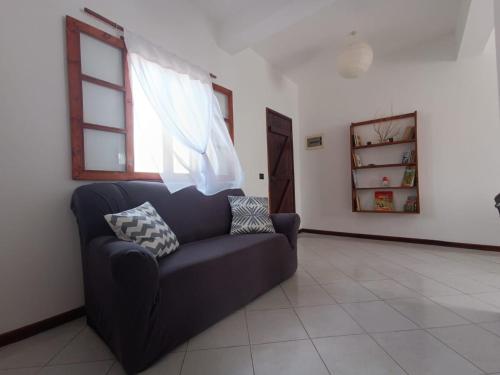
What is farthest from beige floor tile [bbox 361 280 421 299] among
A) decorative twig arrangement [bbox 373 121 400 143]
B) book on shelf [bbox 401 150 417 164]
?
decorative twig arrangement [bbox 373 121 400 143]

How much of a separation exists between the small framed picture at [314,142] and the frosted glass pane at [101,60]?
10.7 ft

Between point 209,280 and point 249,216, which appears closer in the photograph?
point 209,280

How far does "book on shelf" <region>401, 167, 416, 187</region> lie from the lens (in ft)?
11.0

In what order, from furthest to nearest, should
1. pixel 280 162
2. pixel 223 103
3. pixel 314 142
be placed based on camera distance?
pixel 314 142
pixel 280 162
pixel 223 103

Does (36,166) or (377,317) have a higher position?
(36,166)

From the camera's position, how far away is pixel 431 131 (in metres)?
3.29

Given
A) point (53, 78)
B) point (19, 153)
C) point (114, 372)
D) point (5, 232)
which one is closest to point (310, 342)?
point (114, 372)

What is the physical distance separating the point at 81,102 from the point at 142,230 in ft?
3.53

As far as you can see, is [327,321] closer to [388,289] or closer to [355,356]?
[355,356]

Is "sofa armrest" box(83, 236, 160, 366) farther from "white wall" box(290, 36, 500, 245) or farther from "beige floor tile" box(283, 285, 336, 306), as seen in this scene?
"white wall" box(290, 36, 500, 245)

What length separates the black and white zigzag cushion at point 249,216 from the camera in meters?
2.21

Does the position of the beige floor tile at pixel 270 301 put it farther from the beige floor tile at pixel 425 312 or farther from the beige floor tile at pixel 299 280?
the beige floor tile at pixel 425 312

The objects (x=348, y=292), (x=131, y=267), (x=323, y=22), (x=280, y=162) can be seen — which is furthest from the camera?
(x=280, y=162)

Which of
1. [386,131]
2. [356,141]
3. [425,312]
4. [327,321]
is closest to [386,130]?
[386,131]
